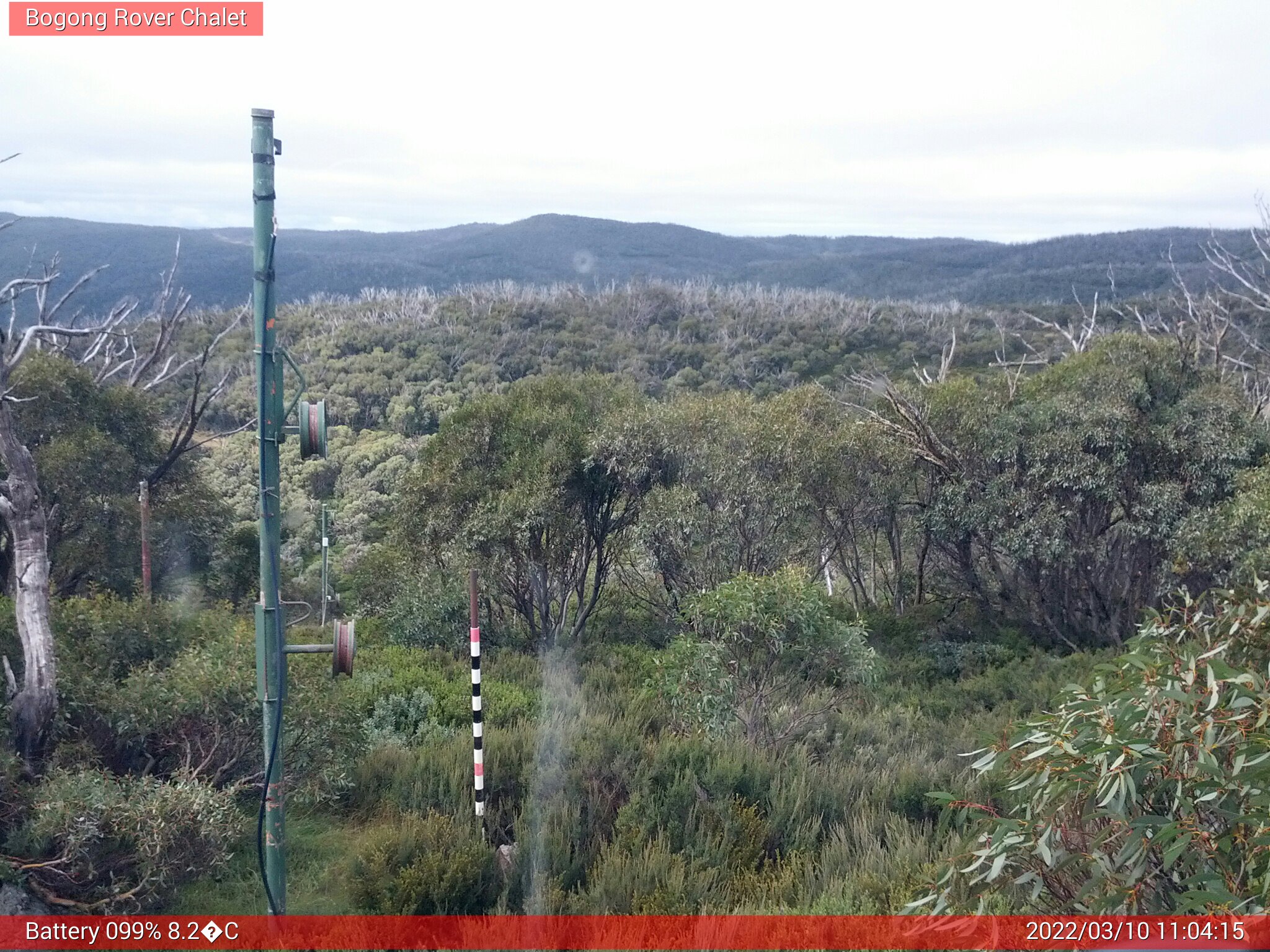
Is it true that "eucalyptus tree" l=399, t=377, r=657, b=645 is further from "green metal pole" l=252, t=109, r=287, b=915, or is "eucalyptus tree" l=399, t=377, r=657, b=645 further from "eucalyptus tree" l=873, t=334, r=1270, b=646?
"green metal pole" l=252, t=109, r=287, b=915

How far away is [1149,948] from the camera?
207 cm

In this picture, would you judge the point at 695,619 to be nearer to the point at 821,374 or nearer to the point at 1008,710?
the point at 1008,710

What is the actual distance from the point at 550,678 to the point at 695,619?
2.88 metres

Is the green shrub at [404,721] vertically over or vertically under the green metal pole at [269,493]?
under

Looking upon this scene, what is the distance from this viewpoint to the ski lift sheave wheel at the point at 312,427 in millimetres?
4422

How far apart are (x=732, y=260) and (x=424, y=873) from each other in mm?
76291

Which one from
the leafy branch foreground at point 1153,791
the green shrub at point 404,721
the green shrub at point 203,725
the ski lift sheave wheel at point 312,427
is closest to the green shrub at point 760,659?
the green shrub at point 404,721

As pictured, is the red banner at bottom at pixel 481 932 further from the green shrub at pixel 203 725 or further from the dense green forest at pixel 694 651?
the green shrub at pixel 203 725

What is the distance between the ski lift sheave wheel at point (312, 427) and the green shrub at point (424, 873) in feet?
7.53

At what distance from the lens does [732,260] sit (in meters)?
78.8

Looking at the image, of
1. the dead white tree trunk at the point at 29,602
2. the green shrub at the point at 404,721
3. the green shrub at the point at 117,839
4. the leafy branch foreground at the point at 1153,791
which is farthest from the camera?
the green shrub at the point at 404,721

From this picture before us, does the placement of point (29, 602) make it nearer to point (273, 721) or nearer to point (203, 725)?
point (203, 725)

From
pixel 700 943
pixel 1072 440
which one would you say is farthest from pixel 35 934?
pixel 1072 440

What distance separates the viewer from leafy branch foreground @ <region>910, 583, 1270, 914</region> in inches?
129
